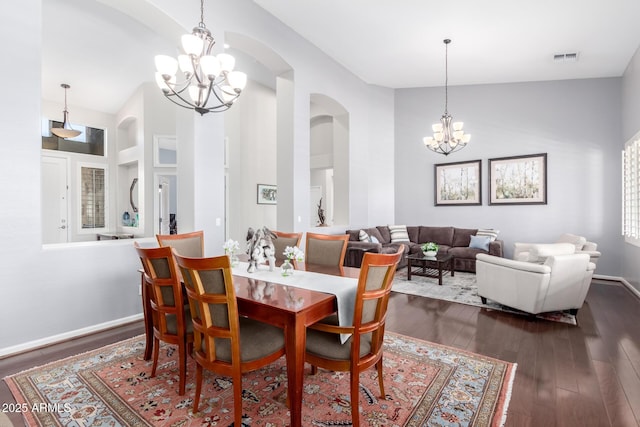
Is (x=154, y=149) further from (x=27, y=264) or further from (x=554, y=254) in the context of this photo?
(x=554, y=254)

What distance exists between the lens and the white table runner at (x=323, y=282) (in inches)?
77.2

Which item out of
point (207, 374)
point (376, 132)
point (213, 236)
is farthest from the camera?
point (376, 132)

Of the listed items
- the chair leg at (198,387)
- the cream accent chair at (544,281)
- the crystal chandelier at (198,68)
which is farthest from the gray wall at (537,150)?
the chair leg at (198,387)

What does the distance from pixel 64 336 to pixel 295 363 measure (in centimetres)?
261

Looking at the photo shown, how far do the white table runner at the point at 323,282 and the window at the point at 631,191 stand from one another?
488 centimetres

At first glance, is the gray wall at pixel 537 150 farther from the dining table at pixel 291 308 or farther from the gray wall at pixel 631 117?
the dining table at pixel 291 308

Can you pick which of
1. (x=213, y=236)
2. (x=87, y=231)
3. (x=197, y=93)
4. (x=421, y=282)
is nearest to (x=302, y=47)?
(x=197, y=93)

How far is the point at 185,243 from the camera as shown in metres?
3.02

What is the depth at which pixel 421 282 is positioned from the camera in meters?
5.40

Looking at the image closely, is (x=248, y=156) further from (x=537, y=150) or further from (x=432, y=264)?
(x=537, y=150)

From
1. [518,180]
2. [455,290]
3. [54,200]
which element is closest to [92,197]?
[54,200]

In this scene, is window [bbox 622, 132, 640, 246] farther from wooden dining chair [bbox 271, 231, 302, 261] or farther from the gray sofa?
wooden dining chair [bbox 271, 231, 302, 261]

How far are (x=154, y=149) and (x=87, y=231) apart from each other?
284 centimetres

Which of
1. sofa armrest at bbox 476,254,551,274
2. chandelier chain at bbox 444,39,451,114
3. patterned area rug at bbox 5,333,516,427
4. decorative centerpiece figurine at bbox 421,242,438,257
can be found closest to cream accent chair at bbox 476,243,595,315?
sofa armrest at bbox 476,254,551,274
